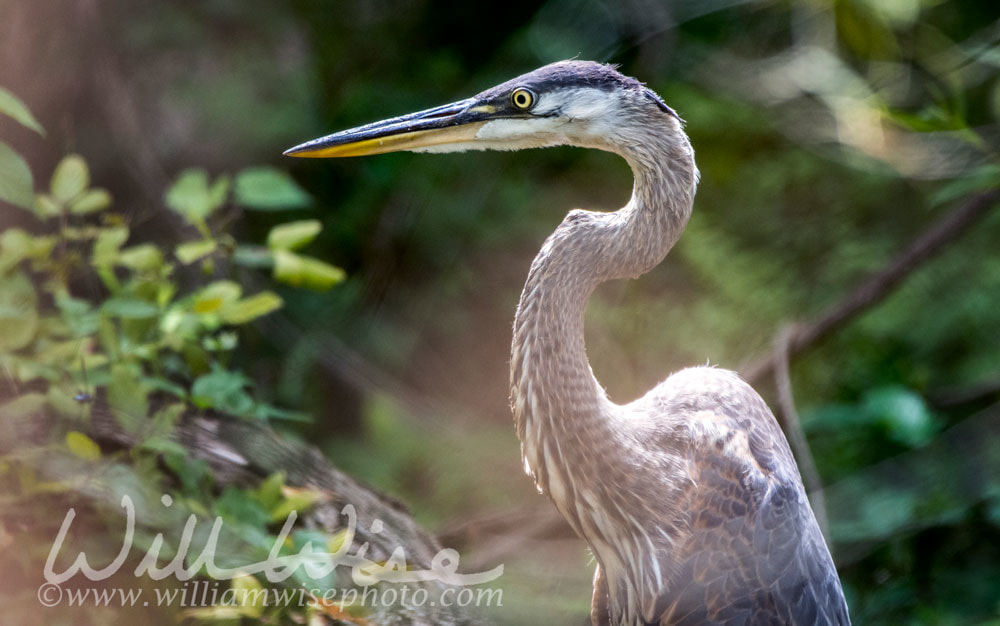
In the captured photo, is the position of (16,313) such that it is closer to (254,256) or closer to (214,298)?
(214,298)

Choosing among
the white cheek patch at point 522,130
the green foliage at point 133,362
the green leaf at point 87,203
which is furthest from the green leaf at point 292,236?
the white cheek patch at point 522,130

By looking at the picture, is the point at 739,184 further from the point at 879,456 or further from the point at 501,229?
the point at 879,456

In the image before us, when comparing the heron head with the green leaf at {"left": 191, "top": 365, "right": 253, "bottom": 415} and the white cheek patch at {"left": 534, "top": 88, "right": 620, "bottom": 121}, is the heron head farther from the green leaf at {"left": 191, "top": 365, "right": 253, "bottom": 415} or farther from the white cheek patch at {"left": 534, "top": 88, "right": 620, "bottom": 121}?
the green leaf at {"left": 191, "top": 365, "right": 253, "bottom": 415}

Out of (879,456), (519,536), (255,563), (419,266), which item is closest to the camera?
(255,563)

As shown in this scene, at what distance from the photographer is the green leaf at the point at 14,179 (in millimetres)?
1880

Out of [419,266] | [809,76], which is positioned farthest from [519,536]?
[809,76]

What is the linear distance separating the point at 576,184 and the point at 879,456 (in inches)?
77.0

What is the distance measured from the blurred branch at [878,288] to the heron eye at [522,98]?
6.75ft

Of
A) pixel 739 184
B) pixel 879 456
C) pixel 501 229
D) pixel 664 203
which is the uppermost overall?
pixel 664 203

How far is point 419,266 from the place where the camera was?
4523 mm

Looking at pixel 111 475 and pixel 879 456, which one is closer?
pixel 111 475

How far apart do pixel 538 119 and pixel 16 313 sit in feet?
4.24

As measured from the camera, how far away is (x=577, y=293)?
6.43 ft

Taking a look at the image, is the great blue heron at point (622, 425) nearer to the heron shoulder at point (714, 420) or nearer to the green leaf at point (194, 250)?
the heron shoulder at point (714, 420)
